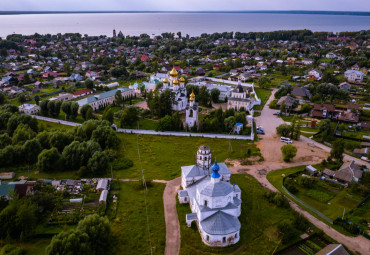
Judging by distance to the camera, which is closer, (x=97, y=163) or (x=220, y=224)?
(x=220, y=224)

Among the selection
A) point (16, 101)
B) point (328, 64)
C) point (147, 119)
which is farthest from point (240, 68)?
point (16, 101)

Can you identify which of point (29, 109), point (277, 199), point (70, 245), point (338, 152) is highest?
point (29, 109)

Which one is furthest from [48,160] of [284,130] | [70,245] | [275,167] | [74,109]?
[284,130]

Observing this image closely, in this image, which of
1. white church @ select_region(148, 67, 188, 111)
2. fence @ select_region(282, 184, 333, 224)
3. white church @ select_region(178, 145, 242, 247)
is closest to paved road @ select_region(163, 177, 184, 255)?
white church @ select_region(178, 145, 242, 247)

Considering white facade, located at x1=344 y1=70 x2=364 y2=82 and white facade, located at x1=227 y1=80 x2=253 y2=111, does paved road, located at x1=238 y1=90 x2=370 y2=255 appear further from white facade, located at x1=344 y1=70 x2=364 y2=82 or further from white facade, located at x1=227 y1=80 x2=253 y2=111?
white facade, located at x1=344 y1=70 x2=364 y2=82

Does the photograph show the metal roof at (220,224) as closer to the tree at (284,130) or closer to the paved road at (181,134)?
the paved road at (181,134)

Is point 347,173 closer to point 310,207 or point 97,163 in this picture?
point 310,207

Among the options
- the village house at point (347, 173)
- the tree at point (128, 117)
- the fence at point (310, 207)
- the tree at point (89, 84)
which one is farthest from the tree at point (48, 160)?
the tree at point (89, 84)
